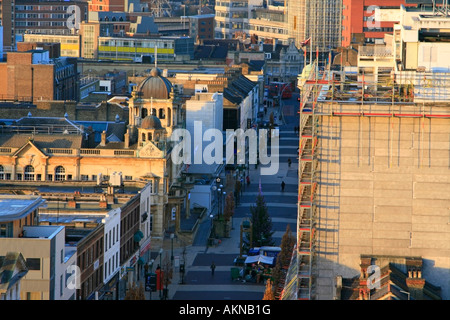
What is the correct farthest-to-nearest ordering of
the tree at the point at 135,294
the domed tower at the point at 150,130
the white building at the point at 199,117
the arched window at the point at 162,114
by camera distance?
the white building at the point at 199,117, the arched window at the point at 162,114, the domed tower at the point at 150,130, the tree at the point at 135,294

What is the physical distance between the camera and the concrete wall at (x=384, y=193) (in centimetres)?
5909

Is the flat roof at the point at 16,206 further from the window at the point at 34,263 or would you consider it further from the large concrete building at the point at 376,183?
the large concrete building at the point at 376,183

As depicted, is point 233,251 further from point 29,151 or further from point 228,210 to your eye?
point 29,151

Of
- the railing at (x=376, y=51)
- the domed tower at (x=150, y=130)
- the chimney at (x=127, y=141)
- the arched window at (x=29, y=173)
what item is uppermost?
the railing at (x=376, y=51)

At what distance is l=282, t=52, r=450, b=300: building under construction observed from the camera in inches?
2322

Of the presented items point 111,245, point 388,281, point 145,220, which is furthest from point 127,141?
point 388,281

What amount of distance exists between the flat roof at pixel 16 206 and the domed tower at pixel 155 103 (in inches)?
1593

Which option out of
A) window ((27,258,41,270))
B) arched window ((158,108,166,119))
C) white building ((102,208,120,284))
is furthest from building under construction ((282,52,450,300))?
arched window ((158,108,166,119))

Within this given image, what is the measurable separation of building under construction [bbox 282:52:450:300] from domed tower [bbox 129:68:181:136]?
54.5m

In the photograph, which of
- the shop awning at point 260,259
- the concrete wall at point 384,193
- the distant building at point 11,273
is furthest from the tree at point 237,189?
the concrete wall at point 384,193

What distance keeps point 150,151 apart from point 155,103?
34.9 ft

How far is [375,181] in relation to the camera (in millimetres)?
59594

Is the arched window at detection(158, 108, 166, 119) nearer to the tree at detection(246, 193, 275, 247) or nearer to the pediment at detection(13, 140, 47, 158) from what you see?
the pediment at detection(13, 140, 47, 158)

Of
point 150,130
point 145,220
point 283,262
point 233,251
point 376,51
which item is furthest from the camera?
point 150,130
